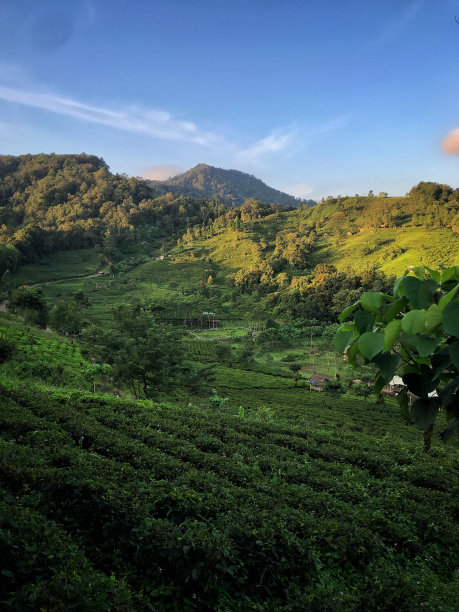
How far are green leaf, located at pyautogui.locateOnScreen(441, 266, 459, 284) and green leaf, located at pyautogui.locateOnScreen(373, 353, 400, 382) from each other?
1.13ft

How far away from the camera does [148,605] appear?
2373mm

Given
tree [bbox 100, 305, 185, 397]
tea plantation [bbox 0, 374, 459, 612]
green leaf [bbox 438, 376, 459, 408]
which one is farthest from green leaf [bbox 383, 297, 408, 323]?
tree [bbox 100, 305, 185, 397]

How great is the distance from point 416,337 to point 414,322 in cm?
12

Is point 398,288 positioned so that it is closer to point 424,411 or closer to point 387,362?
point 387,362

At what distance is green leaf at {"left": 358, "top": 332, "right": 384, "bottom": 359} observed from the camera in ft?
3.57

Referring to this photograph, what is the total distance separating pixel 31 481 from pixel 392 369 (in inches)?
157

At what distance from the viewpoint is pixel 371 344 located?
43.3 inches

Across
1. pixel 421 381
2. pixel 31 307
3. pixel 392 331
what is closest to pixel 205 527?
pixel 421 381

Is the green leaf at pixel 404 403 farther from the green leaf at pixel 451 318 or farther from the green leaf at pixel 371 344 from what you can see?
the green leaf at pixel 451 318

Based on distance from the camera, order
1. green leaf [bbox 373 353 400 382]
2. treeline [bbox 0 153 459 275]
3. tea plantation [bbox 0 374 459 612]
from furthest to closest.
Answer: treeline [bbox 0 153 459 275], tea plantation [bbox 0 374 459 612], green leaf [bbox 373 353 400 382]

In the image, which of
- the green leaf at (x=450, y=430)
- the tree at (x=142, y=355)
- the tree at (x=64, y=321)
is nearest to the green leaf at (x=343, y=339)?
the green leaf at (x=450, y=430)

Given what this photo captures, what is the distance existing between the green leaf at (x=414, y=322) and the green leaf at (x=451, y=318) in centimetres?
7

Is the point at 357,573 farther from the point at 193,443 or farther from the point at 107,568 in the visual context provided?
the point at 193,443

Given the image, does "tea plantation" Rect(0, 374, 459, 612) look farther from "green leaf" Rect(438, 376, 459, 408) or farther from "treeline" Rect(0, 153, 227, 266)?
"treeline" Rect(0, 153, 227, 266)
